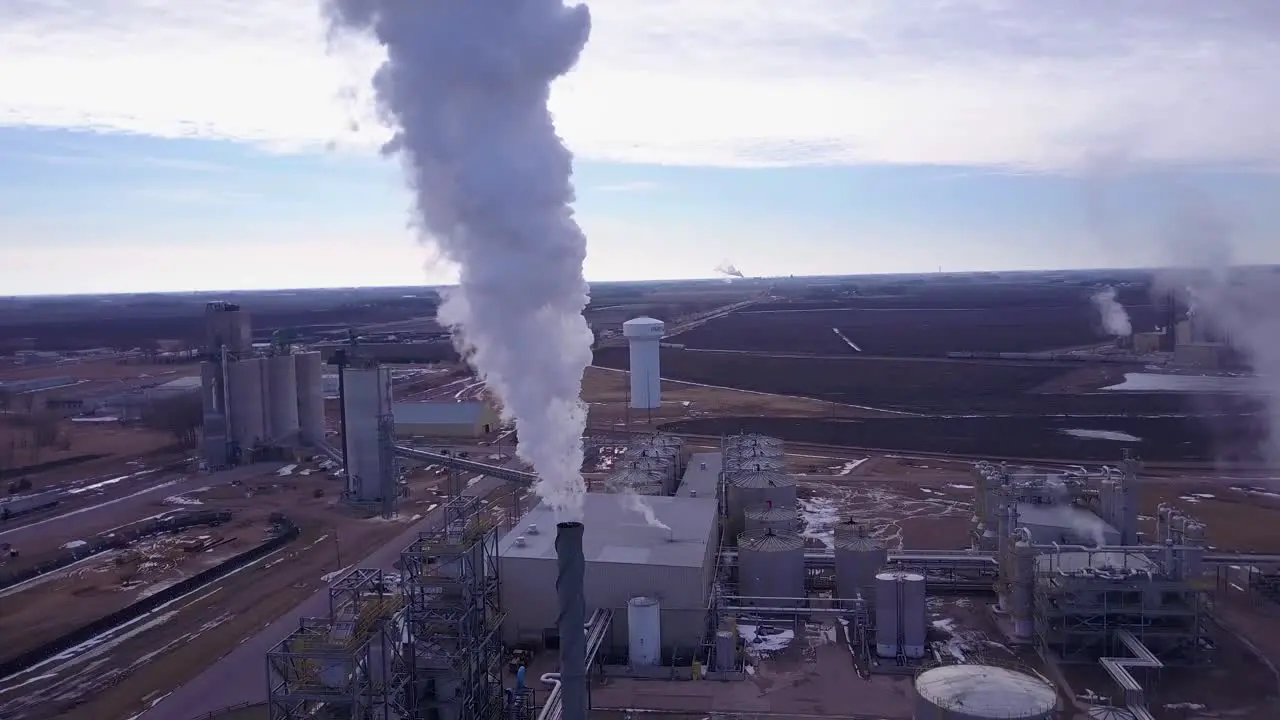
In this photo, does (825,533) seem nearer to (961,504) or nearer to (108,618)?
(961,504)

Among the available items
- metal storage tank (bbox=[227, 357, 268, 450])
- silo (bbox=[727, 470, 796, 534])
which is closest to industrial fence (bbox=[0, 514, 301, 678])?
metal storage tank (bbox=[227, 357, 268, 450])

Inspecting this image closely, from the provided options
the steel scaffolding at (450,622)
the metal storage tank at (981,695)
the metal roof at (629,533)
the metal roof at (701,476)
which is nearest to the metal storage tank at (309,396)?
the metal roof at (701,476)

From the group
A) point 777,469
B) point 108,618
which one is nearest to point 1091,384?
point 777,469

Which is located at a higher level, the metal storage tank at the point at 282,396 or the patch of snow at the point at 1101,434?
the metal storage tank at the point at 282,396

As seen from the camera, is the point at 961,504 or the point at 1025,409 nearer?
the point at 961,504

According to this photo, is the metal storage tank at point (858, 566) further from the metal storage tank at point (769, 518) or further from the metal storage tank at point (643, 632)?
the metal storage tank at point (643, 632)

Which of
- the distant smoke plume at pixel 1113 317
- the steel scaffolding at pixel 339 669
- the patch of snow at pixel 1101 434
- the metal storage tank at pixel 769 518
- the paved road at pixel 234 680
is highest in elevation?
the distant smoke plume at pixel 1113 317
